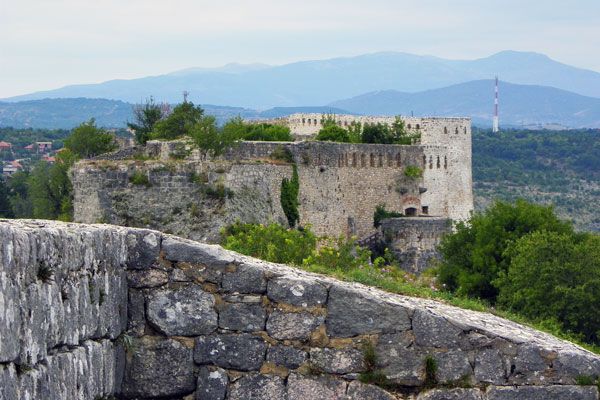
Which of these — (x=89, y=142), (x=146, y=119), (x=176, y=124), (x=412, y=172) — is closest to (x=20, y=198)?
(x=146, y=119)

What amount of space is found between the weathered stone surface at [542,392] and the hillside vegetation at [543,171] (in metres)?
98.3

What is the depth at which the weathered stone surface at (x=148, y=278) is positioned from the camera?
11.5 metres

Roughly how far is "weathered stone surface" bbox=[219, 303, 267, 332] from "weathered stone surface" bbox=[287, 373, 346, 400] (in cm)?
47

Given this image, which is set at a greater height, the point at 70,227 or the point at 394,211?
the point at 70,227

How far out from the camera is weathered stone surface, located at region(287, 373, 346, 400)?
11.4m

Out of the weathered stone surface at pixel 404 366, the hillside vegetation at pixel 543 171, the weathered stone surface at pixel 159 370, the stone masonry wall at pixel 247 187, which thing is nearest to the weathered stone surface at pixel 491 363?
the weathered stone surface at pixel 404 366

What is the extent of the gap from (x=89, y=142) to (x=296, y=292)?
46179mm

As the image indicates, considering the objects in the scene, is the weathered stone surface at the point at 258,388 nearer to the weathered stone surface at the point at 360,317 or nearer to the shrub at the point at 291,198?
the weathered stone surface at the point at 360,317

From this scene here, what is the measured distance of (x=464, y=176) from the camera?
64.1 meters

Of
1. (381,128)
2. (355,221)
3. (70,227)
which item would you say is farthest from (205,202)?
(70,227)

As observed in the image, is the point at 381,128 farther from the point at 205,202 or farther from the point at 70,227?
the point at 70,227

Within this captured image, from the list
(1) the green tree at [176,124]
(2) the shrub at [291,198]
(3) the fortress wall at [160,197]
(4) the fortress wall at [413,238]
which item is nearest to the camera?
(3) the fortress wall at [160,197]

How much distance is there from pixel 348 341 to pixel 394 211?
45268mm

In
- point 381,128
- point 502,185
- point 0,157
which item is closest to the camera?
point 381,128
